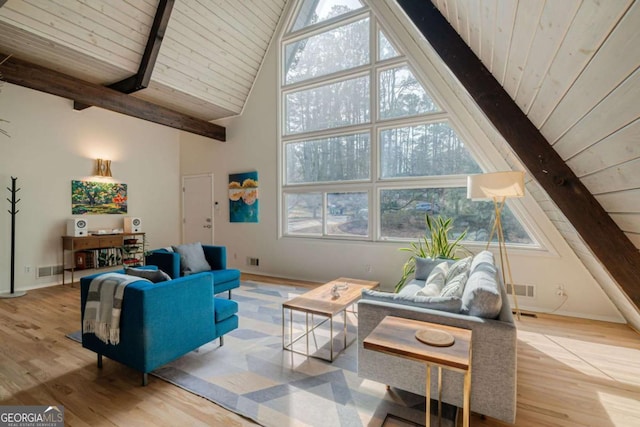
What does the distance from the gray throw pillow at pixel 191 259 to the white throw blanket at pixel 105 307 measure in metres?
1.44

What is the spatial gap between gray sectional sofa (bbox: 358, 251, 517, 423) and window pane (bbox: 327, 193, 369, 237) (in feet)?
8.98

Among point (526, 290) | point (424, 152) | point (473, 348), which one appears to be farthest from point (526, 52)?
point (526, 290)

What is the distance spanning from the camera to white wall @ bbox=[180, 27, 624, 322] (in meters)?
3.39

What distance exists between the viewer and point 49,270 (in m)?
4.65

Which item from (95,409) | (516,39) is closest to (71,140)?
(95,409)

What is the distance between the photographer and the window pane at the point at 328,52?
4668mm

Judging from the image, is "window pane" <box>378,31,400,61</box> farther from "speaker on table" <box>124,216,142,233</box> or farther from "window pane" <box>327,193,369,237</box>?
"speaker on table" <box>124,216,142,233</box>

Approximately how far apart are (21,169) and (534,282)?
7451 mm

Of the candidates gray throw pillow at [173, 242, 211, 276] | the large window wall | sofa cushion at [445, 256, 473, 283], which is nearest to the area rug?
sofa cushion at [445, 256, 473, 283]

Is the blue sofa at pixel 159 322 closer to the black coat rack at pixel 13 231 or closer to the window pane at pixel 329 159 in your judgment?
the window pane at pixel 329 159

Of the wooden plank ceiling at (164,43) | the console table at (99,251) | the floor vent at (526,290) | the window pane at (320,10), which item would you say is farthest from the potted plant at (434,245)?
the console table at (99,251)

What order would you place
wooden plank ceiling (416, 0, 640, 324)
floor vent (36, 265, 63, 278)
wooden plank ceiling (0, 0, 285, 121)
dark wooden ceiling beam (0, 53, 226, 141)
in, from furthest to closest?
floor vent (36, 265, 63, 278) < dark wooden ceiling beam (0, 53, 226, 141) < wooden plank ceiling (0, 0, 285, 121) < wooden plank ceiling (416, 0, 640, 324)

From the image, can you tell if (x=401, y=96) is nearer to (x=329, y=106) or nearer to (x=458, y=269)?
(x=329, y=106)

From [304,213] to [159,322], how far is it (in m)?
3.38
